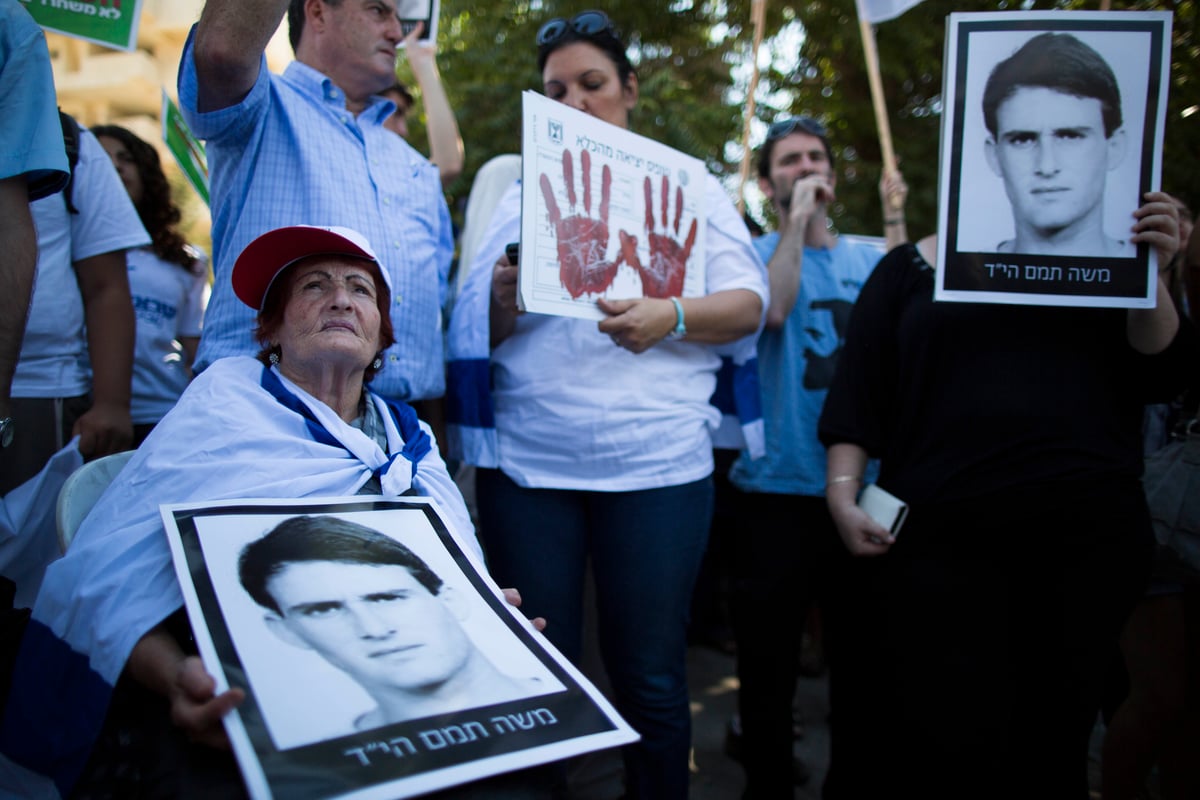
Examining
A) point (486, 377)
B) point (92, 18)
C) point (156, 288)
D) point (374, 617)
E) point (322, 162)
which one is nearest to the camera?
point (374, 617)

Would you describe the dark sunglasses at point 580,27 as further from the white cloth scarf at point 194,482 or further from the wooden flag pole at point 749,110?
the white cloth scarf at point 194,482

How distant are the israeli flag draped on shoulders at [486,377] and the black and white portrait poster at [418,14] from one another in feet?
3.15

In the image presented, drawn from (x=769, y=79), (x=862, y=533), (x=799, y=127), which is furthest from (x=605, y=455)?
(x=769, y=79)

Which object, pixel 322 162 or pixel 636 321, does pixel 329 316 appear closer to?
pixel 322 162

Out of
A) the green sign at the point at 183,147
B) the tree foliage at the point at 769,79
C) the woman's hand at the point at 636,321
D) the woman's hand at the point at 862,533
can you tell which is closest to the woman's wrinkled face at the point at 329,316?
the woman's hand at the point at 636,321

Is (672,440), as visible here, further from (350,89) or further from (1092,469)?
(350,89)

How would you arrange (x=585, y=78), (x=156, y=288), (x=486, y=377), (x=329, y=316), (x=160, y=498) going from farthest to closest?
(x=156, y=288) < (x=585, y=78) < (x=486, y=377) < (x=329, y=316) < (x=160, y=498)

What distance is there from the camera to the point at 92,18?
8.31 feet

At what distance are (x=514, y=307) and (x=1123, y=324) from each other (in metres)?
1.49

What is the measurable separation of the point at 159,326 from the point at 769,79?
460cm

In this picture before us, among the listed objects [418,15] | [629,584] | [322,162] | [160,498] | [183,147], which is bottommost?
[629,584]

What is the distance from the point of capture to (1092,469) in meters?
1.91

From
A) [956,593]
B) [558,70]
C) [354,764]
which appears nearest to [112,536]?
[354,764]

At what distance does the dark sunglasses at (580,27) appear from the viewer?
90.1 inches
